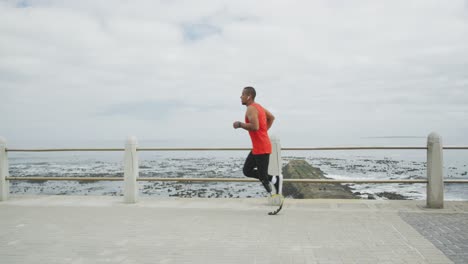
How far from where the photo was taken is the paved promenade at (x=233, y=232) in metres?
4.18

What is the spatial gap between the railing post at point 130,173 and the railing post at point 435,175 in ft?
17.4

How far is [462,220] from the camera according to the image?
5.69m

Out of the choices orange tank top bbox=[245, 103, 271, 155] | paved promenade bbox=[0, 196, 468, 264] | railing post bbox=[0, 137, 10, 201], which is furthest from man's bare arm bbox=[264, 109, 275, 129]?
railing post bbox=[0, 137, 10, 201]

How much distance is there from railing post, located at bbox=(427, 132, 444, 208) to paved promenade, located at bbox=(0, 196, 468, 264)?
0.25 metres

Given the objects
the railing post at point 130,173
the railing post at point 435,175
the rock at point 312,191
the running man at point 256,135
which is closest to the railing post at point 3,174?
the railing post at point 130,173

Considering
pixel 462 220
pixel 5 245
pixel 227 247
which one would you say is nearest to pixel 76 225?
pixel 5 245

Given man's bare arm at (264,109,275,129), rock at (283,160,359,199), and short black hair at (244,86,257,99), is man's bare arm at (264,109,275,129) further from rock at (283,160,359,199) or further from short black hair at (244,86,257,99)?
rock at (283,160,359,199)

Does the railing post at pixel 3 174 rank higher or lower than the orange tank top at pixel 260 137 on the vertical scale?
lower

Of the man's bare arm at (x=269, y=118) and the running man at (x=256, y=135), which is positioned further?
the man's bare arm at (x=269, y=118)

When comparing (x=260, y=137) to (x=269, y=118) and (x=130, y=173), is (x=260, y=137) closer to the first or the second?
(x=269, y=118)

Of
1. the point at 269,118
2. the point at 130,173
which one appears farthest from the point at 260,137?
the point at 130,173

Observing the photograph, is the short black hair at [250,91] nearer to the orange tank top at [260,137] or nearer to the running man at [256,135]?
the running man at [256,135]

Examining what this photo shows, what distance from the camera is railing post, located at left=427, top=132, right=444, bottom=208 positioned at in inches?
259

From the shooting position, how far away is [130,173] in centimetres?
751
